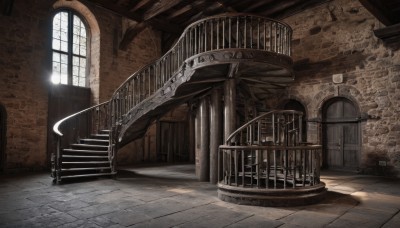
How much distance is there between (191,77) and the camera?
5.84 metres

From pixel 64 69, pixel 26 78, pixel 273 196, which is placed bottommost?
pixel 273 196

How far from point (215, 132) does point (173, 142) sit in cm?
555

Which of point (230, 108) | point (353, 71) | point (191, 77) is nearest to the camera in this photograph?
point (191, 77)

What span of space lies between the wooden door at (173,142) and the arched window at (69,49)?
3412mm

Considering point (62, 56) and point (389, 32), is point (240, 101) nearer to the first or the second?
point (389, 32)

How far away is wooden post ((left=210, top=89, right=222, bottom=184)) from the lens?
A: 6.29 m

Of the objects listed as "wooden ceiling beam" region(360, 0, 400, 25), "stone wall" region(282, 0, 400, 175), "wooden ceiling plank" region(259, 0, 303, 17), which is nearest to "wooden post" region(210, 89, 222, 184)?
"wooden ceiling beam" region(360, 0, 400, 25)

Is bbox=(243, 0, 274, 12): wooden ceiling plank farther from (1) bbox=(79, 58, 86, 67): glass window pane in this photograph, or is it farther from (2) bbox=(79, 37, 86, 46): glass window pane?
(1) bbox=(79, 58, 86, 67): glass window pane

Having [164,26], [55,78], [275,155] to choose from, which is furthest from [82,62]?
[275,155]

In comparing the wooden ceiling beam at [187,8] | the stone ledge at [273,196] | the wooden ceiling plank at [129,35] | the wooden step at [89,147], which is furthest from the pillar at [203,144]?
the wooden ceiling plank at [129,35]

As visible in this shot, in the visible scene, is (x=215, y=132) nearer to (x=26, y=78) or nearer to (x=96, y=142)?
(x=96, y=142)

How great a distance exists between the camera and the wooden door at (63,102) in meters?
8.62

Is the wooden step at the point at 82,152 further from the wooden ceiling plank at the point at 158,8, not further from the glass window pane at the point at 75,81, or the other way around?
the wooden ceiling plank at the point at 158,8

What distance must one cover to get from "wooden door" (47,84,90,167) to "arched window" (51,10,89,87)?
24 cm
